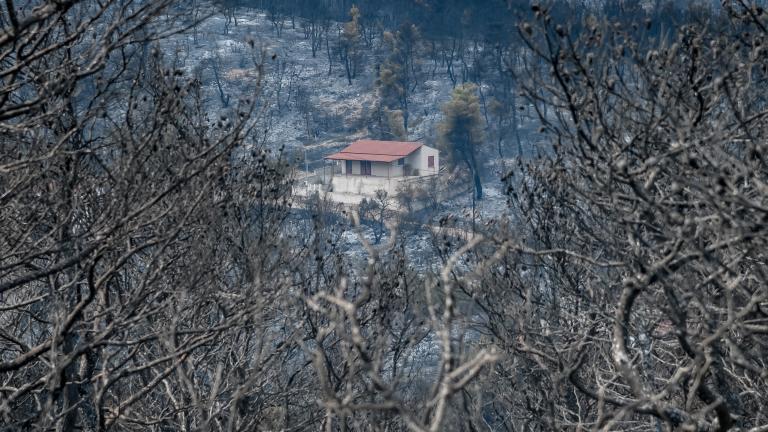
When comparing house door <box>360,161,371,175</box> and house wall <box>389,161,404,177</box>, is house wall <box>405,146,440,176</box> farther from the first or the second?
house door <box>360,161,371,175</box>

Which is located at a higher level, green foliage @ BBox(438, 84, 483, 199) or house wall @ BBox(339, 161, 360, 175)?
green foliage @ BBox(438, 84, 483, 199)

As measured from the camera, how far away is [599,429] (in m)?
3.94

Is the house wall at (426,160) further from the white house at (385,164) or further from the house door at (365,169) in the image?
the house door at (365,169)

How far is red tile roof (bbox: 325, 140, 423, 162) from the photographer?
56987 mm

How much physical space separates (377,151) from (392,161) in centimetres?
204

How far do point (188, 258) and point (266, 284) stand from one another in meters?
0.78

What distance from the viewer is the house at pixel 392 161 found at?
5728 centimetres

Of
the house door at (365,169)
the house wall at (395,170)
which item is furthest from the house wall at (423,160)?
the house door at (365,169)

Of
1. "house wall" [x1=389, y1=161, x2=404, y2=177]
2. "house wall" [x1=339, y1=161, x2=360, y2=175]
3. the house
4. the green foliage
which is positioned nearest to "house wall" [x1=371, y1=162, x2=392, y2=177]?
the house

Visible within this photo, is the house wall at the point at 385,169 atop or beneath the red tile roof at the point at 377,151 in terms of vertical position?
beneath

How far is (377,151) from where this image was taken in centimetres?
5828

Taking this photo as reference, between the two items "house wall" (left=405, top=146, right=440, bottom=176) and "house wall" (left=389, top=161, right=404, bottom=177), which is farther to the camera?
"house wall" (left=405, top=146, right=440, bottom=176)

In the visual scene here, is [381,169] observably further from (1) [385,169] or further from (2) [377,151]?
(2) [377,151]

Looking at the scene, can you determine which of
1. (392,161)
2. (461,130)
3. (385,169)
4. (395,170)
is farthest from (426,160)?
(461,130)
